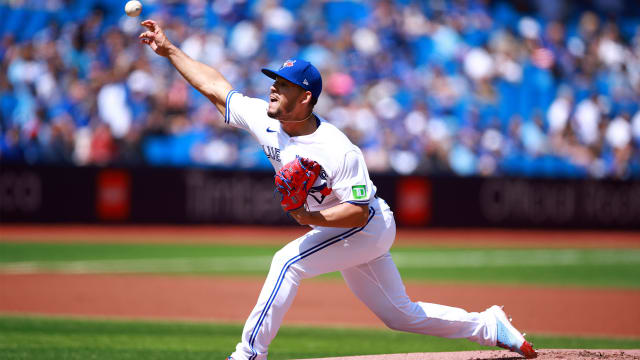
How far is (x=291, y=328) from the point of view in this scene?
8555mm

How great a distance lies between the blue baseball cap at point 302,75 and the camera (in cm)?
500

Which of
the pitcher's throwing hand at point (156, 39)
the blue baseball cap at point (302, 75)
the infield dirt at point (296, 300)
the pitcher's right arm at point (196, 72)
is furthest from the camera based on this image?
the infield dirt at point (296, 300)

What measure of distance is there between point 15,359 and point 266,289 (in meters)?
2.29

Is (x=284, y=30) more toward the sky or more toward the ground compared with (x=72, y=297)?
more toward the sky

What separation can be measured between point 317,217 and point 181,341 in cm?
300

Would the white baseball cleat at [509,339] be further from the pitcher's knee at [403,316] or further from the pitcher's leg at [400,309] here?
the pitcher's knee at [403,316]

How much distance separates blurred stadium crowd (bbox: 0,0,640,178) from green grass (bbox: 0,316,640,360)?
9141 mm

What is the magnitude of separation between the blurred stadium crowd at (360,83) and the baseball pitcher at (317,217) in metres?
12.2

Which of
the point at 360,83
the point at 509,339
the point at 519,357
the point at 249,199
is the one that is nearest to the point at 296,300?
the point at 519,357

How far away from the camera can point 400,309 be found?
5.30 metres

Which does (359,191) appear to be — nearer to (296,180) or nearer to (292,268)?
(296,180)

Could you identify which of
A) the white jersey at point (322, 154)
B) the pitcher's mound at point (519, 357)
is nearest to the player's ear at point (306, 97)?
the white jersey at point (322, 154)

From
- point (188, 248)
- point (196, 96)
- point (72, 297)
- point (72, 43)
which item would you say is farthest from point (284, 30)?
point (72, 297)

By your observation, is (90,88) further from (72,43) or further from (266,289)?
(266,289)
